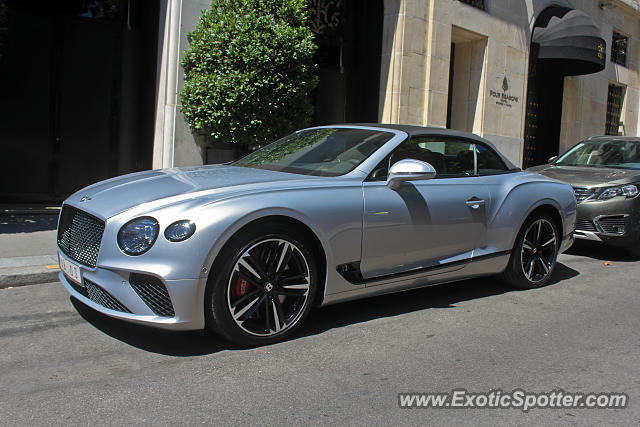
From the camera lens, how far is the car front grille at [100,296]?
3.48 metres

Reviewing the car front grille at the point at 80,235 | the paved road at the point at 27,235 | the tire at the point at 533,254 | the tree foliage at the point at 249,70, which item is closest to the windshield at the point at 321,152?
the car front grille at the point at 80,235

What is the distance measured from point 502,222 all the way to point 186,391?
330cm

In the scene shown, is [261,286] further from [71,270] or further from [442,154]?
[442,154]

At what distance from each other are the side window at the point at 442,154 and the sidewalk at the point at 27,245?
11.2 ft

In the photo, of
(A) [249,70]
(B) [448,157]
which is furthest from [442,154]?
(A) [249,70]

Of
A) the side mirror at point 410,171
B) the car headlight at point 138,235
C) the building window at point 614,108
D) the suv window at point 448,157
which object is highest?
the building window at point 614,108

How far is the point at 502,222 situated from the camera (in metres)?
5.18

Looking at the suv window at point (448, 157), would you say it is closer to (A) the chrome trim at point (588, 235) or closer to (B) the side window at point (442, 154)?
(B) the side window at point (442, 154)

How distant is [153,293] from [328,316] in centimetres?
161

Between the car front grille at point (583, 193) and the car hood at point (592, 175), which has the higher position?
the car hood at point (592, 175)

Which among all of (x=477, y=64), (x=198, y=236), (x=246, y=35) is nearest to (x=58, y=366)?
(x=198, y=236)

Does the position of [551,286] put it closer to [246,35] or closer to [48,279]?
[48,279]

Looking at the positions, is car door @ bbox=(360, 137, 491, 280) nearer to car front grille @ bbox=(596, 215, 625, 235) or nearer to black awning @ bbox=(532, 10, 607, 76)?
car front grille @ bbox=(596, 215, 625, 235)

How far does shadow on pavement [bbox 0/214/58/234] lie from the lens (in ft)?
23.5
